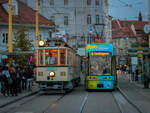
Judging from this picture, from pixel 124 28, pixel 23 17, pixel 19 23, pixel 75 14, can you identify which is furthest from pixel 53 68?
pixel 124 28

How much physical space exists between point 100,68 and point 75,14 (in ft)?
149

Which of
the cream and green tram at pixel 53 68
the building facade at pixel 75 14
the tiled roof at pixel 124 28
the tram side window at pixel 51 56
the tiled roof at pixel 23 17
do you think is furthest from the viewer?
the tiled roof at pixel 124 28

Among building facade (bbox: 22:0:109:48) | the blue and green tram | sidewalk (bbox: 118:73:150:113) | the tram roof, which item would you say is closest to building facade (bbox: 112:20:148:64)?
building facade (bbox: 22:0:109:48)

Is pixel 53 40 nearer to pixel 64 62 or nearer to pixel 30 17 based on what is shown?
pixel 64 62

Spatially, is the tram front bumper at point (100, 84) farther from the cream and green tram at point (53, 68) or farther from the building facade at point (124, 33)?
the building facade at point (124, 33)

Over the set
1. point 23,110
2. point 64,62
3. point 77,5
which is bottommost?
point 23,110

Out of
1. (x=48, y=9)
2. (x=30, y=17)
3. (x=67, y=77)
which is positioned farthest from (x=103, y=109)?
(x=48, y=9)

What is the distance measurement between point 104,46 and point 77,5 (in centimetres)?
4566

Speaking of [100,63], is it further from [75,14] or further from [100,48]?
[75,14]

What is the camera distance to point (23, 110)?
1470cm

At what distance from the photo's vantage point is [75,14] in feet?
227

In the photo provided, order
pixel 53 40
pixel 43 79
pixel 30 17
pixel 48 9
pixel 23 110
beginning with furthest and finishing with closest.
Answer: pixel 48 9 < pixel 30 17 < pixel 53 40 < pixel 43 79 < pixel 23 110

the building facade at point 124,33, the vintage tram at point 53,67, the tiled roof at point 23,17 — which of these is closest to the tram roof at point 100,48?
the vintage tram at point 53,67

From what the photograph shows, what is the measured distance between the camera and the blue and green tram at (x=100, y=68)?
24.4m
